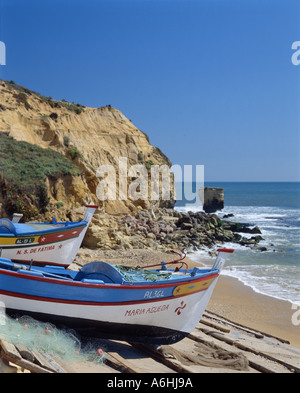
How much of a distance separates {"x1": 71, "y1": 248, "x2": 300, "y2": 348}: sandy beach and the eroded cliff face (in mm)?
5169

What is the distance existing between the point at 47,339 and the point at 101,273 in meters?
1.60

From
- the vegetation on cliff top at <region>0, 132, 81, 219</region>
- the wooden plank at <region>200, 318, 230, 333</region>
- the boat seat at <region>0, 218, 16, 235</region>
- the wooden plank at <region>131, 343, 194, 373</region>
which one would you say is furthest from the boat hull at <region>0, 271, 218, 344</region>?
the vegetation on cliff top at <region>0, 132, 81, 219</region>

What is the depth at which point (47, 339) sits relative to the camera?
22.1 ft

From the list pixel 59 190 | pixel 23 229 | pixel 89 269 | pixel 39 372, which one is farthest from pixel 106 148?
pixel 39 372

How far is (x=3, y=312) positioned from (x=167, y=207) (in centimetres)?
2782

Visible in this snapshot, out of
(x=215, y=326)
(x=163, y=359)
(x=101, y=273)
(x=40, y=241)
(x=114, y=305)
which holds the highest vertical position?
(x=40, y=241)

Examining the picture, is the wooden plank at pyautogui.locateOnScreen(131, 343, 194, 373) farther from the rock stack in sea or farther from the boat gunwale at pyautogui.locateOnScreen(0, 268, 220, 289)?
the rock stack in sea

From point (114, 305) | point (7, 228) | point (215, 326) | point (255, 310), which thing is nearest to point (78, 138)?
point (7, 228)

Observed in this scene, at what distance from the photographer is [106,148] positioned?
31.0m

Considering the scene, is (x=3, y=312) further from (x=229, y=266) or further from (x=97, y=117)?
(x=97, y=117)

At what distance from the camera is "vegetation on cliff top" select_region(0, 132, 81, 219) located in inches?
771

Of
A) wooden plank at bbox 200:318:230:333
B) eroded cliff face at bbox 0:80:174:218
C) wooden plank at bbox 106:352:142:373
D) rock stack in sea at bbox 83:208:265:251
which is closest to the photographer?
wooden plank at bbox 106:352:142:373

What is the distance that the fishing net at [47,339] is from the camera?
256 inches

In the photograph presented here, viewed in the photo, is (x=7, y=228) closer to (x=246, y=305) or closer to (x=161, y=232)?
(x=246, y=305)
